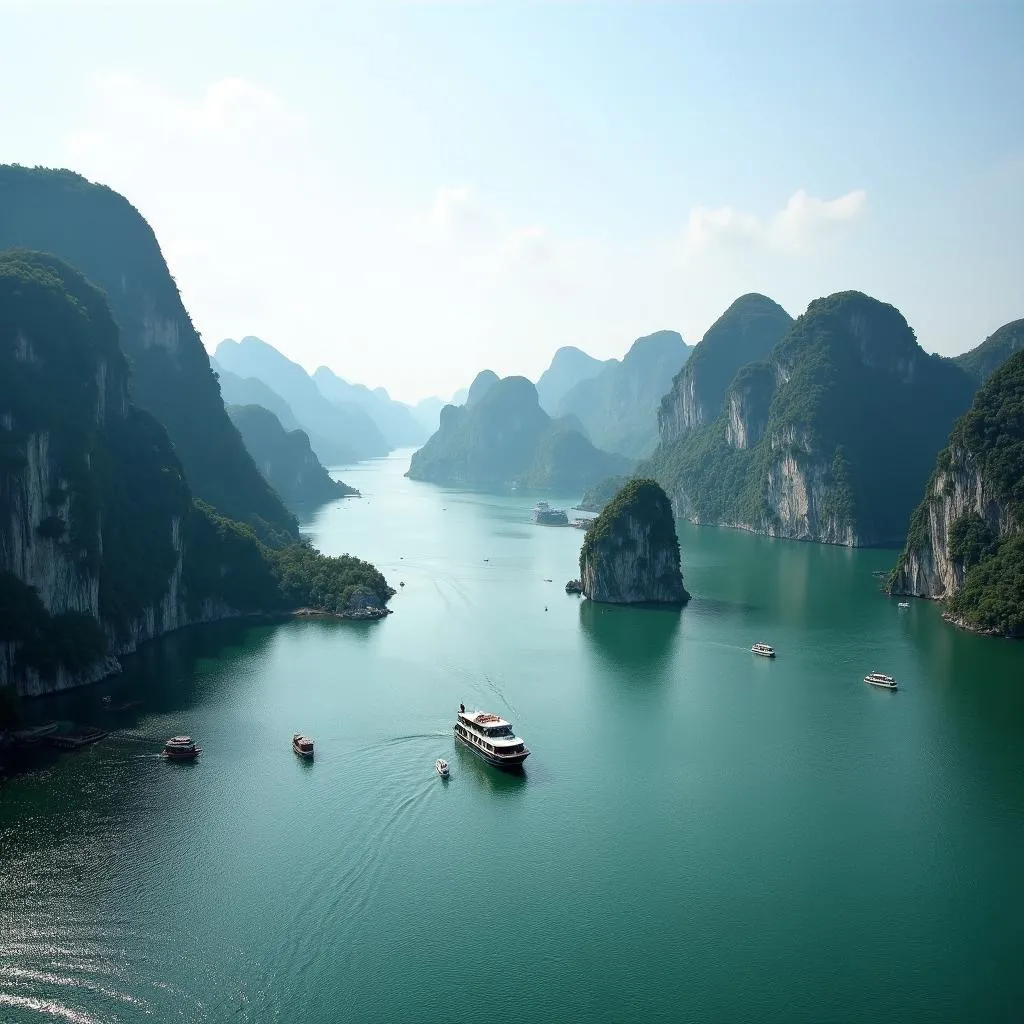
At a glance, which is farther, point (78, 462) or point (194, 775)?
point (78, 462)

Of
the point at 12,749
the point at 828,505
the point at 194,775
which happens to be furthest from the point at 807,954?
the point at 828,505

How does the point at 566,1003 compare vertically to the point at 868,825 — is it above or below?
below

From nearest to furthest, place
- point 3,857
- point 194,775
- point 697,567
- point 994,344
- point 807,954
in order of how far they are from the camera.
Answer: point 807,954 → point 3,857 → point 194,775 → point 697,567 → point 994,344

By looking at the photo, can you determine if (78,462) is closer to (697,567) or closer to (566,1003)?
(566,1003)

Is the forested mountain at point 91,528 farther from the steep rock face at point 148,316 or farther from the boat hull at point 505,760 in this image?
the boat hull at point 505,760

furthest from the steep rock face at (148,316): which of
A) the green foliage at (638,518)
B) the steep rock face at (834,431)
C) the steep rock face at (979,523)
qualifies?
the steep rock face at (834,431)

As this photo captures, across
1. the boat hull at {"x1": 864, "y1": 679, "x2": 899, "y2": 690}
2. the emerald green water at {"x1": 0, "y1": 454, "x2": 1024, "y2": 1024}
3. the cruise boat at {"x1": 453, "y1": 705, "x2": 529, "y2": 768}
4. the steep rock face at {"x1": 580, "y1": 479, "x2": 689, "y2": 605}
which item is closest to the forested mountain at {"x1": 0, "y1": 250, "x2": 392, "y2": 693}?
the emerald green water at {"x1": 0, "y1": 454, "x2": 1024, "y2": 1024}

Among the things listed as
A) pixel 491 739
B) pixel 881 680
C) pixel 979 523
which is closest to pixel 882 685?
pixel 881 680
